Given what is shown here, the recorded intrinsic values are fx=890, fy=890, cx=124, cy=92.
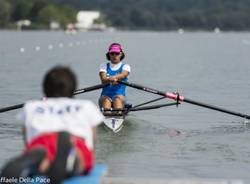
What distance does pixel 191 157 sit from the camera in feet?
41.9

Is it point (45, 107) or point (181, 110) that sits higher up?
point (45, 107)

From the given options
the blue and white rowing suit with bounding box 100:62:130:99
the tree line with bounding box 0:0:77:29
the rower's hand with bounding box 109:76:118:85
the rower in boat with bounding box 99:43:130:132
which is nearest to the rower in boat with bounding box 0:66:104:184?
the rower's hand with bounding box 109:76:118:85

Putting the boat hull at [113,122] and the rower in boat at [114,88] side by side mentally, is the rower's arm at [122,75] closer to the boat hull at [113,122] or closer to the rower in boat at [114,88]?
the rower in boat at [114,88]

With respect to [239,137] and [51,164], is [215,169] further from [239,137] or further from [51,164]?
[51,164]

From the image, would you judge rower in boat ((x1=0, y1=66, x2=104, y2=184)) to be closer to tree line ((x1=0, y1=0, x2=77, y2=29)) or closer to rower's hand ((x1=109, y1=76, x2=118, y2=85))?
rower's hand ((x1=109, y1=76, x2=118, y2=85))

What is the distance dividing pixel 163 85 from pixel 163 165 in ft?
56.9

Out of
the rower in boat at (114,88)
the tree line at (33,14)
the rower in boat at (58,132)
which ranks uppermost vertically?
the rower in boat at (58,132)

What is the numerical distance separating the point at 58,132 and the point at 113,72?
8735mm

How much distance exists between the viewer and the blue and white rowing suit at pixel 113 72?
49.7ft

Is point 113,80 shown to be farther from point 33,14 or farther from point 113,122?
point 33,14

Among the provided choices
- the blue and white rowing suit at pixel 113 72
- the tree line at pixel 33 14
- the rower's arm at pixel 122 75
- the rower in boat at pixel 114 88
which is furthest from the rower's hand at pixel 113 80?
the tree line at pixel 33 14

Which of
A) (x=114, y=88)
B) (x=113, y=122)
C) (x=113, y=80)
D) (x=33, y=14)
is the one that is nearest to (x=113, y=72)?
(x=114, y=88)

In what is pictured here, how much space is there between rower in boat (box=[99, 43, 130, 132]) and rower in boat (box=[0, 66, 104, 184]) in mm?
7868

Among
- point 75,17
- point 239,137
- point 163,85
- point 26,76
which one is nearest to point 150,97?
point 163,85
